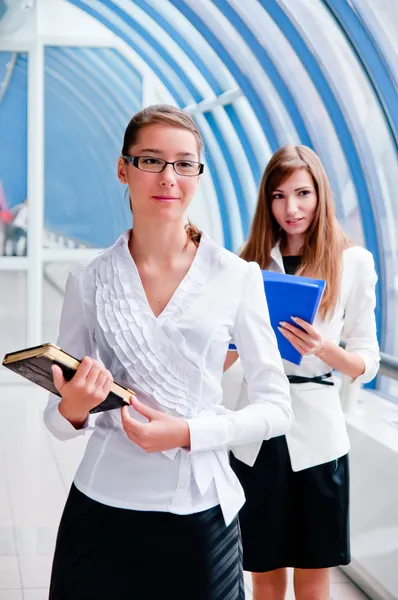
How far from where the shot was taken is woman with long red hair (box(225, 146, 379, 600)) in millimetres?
2670

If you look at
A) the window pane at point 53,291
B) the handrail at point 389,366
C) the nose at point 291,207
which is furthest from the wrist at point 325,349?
the window pane at point 53,291

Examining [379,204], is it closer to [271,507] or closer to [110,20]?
[271,507]

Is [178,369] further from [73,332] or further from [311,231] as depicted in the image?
[311,231]

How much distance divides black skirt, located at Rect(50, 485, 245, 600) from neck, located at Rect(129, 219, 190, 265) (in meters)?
0.50

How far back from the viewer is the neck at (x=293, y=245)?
9.16 feet

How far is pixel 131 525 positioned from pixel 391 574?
2.19 metres

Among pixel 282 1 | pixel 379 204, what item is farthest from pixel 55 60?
pixel 379 204

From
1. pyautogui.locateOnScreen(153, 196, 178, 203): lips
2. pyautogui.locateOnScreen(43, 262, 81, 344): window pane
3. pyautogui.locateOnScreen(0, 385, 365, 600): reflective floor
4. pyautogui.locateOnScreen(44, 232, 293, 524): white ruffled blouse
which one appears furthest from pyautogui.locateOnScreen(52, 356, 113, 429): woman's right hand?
pyautogui.locateOnScreen(43, 262, 81, 344): window pane

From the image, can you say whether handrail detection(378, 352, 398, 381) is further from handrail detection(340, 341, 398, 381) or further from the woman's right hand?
the woman's right hand

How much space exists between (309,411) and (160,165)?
1230mm

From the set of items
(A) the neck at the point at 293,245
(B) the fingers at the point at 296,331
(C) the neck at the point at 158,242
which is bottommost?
(B) the fingers at the point at 296,331

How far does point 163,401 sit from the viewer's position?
1.67 metres

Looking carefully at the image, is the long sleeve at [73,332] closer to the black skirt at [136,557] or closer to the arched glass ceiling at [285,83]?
the black skirt at [136,557]

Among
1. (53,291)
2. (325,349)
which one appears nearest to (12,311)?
(53,291)
